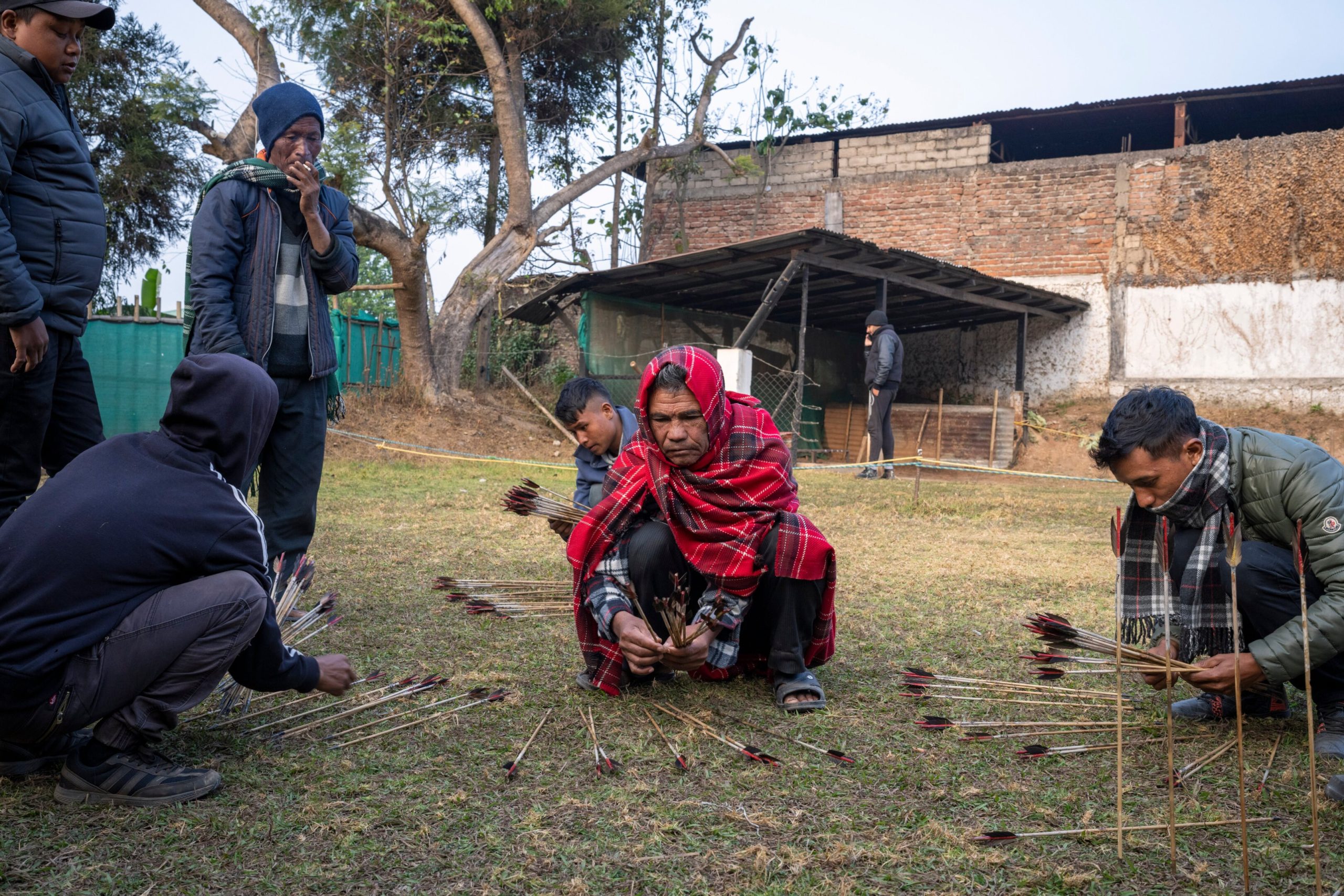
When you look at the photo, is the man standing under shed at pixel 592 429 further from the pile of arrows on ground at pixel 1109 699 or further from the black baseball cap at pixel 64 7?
the black baseball cap at pixel 64 7

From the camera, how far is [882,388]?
1046cm

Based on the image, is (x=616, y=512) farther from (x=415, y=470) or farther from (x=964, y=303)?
(x=964, y=303)

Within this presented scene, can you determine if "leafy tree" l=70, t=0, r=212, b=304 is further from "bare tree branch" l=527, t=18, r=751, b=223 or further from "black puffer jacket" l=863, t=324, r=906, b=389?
"black puffer jacket" l=863, t=324, r=906, b=389

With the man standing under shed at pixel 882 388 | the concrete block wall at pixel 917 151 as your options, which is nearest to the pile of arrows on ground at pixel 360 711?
the man standing under shed at pixel 882 388

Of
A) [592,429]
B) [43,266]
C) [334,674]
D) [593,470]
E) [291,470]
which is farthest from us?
[593,470]

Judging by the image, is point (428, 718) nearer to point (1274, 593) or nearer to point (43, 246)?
point (43, 246)

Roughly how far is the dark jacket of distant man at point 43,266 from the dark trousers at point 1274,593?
3.05 meters

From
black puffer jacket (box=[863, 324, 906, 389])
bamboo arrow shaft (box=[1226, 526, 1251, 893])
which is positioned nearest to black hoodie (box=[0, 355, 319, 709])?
bamboo arrow shaft (box=[1226, 526, 1251, 893])

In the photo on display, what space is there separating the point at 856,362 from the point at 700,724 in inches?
659

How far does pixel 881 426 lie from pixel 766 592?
802 centimetres

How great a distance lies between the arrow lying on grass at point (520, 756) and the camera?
2.11 metres

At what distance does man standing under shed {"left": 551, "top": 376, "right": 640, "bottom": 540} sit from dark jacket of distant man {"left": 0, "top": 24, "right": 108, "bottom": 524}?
60.5 inches

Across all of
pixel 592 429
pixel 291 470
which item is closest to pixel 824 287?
pixel 592 429

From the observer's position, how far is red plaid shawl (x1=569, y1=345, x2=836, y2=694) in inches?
99.3
